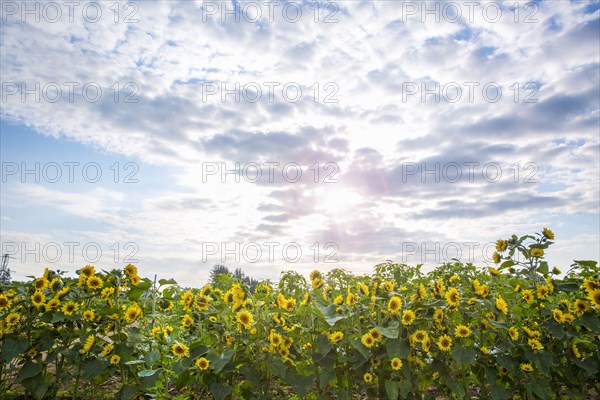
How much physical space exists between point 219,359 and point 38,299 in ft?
5.38

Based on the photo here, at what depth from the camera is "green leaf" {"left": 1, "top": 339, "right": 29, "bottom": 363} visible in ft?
11.2

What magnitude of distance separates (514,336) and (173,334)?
2.56 m

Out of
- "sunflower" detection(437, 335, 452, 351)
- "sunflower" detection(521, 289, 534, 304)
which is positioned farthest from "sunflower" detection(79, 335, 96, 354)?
"sunflower" detection(521, 289, 534, 304)

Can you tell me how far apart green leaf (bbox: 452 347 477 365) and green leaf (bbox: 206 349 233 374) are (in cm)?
151

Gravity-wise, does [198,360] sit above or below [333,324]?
below

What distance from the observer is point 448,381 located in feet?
10.1

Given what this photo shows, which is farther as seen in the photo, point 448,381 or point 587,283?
point 587,283

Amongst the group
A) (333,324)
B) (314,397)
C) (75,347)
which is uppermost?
(333,324)

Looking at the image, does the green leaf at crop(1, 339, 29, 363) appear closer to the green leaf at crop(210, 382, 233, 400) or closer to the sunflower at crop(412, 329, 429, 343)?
the green leaf at crop(210, 382, 233, 400)

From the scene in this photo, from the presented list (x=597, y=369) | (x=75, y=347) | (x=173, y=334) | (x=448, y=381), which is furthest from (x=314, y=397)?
(x=597, y=369)

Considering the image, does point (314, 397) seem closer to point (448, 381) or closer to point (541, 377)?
point (448, 381)

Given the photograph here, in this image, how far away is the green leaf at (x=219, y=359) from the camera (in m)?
2.91

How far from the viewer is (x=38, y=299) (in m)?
3.50

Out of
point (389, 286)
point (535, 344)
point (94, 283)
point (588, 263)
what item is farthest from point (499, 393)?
point (94, 283)
